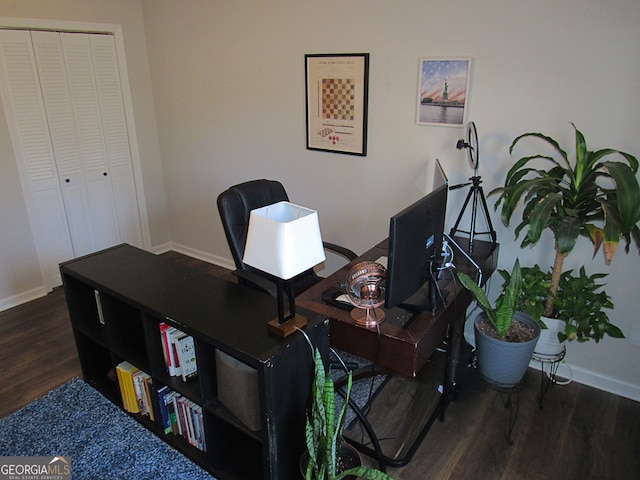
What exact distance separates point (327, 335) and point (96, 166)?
316 centimetres

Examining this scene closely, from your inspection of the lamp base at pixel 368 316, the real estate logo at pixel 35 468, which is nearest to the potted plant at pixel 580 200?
the lamp base at pixel 368 316

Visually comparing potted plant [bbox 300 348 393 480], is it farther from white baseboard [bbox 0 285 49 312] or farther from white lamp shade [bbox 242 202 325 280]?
white baseboard [bbox 0 285 49 312]

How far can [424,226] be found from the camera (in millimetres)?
1864

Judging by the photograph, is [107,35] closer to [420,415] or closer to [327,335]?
[327,335]

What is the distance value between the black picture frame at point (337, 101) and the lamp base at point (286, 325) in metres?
A: 1.70

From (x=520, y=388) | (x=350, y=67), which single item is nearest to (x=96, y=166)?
(x=350, y=67)

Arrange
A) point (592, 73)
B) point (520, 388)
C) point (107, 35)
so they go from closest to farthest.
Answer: point (592, 73) → point (520, 388) → point (107, 35)

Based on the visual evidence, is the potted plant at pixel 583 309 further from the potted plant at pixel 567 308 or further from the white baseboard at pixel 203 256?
the white baseboard at pixel 203 256

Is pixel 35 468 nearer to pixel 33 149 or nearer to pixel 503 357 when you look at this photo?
pixel 503 357

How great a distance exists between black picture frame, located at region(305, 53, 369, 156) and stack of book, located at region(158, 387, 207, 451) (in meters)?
1.92

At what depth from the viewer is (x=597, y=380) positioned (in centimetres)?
269

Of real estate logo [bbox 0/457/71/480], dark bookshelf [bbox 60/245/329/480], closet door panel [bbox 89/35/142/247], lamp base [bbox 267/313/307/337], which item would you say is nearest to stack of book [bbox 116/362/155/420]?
dark bookshelf [bbox 60/245/329/480]

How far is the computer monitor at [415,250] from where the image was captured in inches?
67.7

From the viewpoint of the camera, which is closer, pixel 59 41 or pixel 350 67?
pixel 350 67
